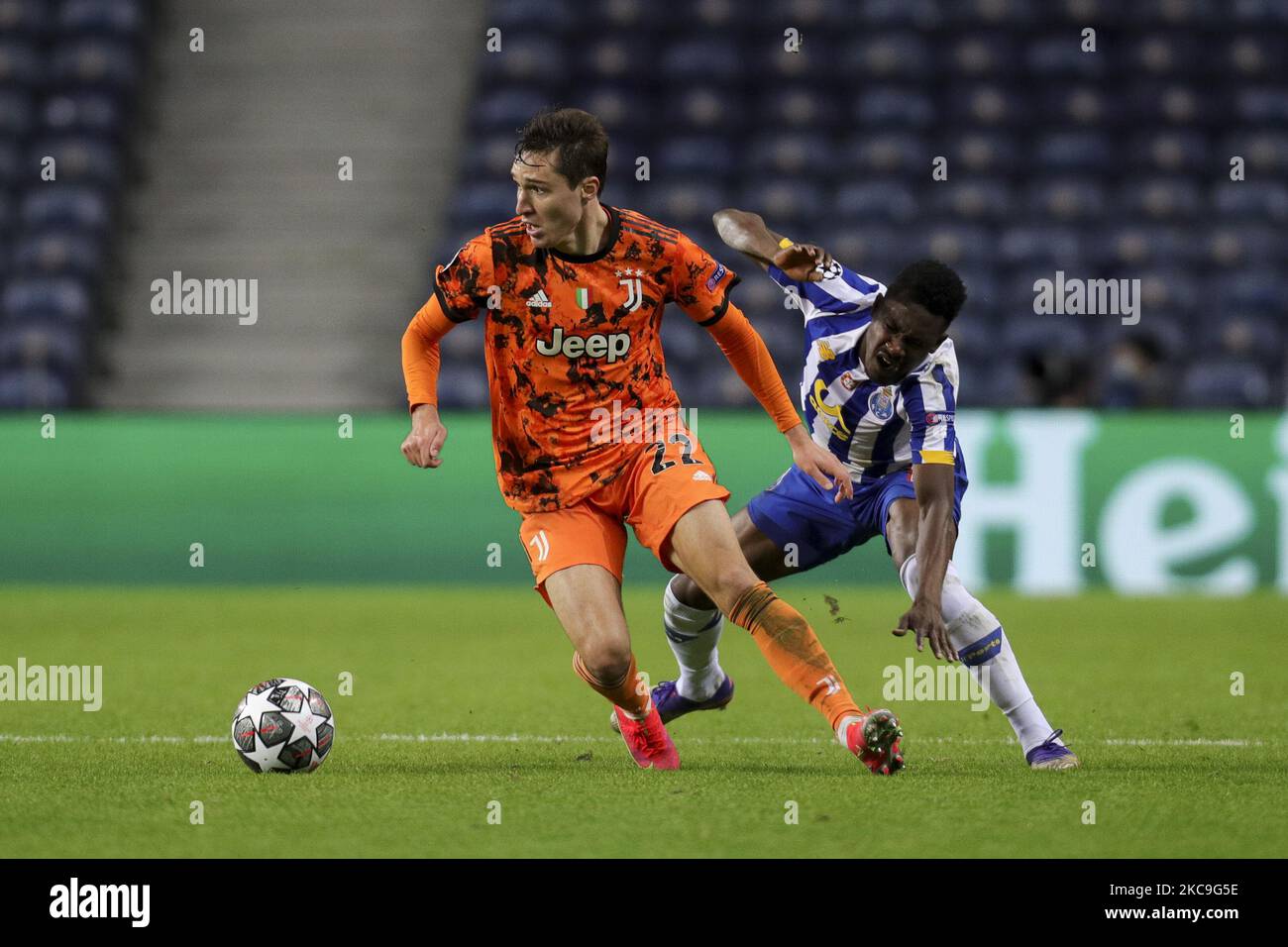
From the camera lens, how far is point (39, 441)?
11977mm

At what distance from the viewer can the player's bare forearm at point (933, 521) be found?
5656mm

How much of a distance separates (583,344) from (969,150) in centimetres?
1112

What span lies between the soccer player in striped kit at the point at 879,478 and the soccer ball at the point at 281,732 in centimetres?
134

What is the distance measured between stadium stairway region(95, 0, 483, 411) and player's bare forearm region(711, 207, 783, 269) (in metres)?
9.60

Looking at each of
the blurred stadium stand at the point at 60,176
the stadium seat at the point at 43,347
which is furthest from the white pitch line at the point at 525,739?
the stadium seat at the point at 43,347

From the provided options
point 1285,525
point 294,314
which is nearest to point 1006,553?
point 1285,525

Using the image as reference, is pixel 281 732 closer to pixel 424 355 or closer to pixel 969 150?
pixel 424 355

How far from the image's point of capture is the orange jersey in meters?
5.60

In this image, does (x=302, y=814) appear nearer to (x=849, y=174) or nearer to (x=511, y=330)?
(x=511, y=330)

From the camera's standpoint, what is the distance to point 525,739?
257 inches

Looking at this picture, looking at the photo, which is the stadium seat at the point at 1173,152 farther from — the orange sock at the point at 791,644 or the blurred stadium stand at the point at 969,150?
the orange sock at the point at 791,644

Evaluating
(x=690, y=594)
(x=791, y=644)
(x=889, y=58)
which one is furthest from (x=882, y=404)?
(x=889, y=58)

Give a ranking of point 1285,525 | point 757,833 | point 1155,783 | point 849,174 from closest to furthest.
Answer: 1. point 757,833
2. point 1155,783
3. point 1285,525
4. point 849,174

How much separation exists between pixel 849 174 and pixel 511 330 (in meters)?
11.0
